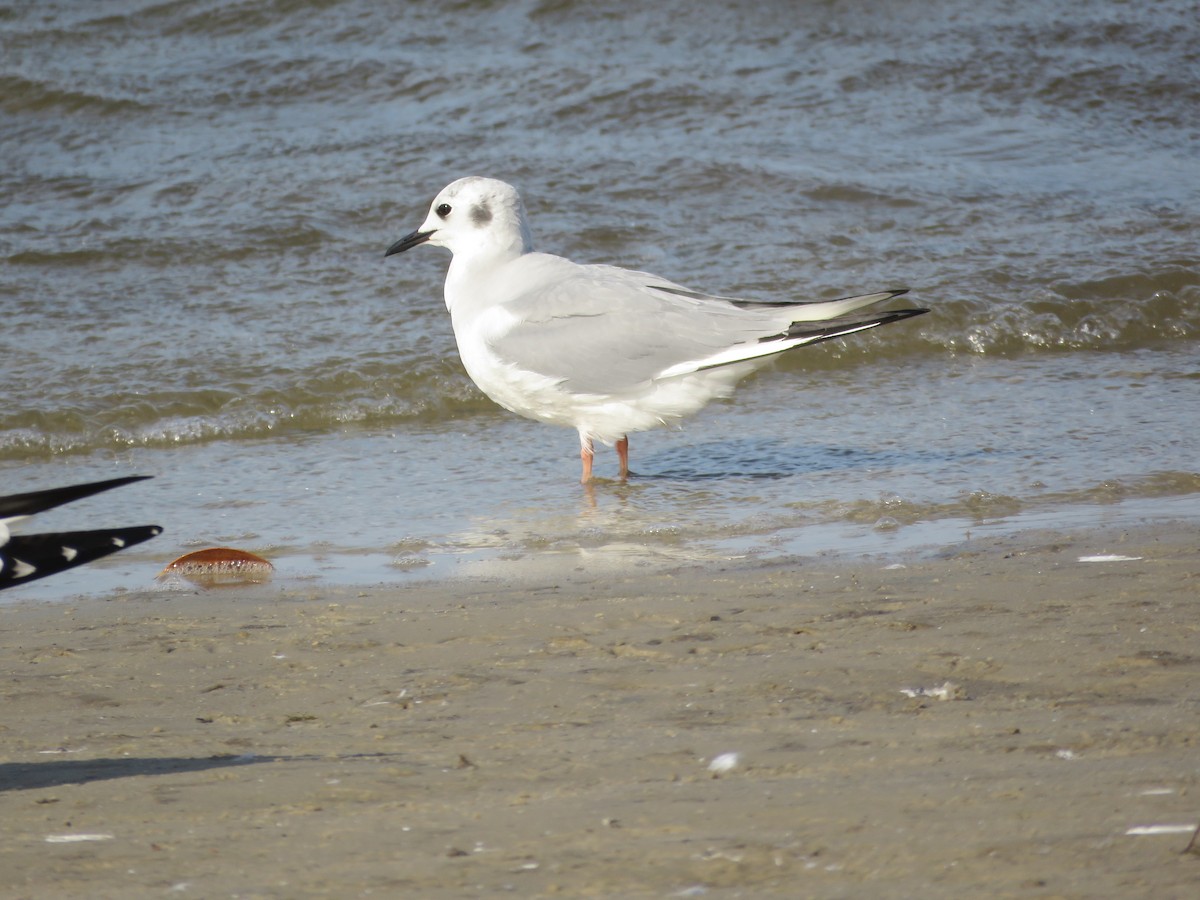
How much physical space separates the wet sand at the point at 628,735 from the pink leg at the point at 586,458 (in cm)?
147

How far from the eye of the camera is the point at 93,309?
23.5 feet

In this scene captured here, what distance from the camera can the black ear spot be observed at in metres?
5.84

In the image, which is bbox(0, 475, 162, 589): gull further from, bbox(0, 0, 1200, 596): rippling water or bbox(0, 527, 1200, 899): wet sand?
bbox(0, 0, 1200, 596): rippling water

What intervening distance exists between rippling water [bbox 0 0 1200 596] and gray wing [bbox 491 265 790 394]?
0.39 m

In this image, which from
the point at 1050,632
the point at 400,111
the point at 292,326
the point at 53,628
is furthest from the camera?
the point at 400,111

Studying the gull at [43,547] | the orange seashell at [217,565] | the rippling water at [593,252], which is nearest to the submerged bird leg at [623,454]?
the rippling water at [593,252]

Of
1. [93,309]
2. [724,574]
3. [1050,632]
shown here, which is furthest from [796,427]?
[93,309]

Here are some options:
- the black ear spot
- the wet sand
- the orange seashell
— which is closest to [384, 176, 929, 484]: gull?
the black ear spot

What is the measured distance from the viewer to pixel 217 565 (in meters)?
4.09

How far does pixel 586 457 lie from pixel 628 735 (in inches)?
110

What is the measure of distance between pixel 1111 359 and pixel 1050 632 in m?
3.79

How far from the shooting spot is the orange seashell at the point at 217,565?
4062mm

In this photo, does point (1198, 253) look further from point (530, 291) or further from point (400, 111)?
point (400, 111)

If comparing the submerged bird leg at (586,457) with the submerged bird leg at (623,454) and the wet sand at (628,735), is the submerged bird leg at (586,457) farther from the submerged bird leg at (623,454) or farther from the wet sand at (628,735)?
the wet sand at (628,735)
